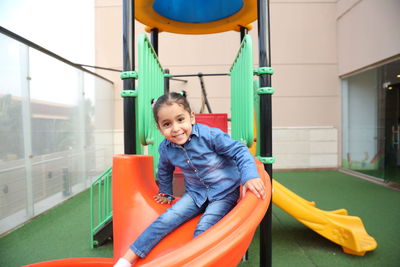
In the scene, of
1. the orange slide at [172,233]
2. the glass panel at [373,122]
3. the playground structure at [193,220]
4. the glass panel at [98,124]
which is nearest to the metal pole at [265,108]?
the playground structure at [193,220]

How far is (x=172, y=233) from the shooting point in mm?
1221

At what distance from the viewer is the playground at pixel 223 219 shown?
1055 mm

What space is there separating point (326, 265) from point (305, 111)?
14.8 feet

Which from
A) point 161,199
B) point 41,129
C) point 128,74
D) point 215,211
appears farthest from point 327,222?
point 41,129

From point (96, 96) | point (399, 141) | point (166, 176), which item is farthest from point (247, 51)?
point (399, 141)

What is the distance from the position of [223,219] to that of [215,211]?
0.32 meters

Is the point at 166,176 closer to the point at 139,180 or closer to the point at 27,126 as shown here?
the point at 139,180

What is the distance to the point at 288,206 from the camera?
2312 mm

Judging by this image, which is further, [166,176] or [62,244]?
[62,244]

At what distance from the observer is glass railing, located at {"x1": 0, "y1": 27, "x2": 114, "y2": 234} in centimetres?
271

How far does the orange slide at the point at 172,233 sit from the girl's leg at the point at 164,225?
3cm

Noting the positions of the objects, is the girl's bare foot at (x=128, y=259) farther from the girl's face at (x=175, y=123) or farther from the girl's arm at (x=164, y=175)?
the girl's face at (x=175, y=123)

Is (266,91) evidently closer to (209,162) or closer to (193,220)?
(209,162)

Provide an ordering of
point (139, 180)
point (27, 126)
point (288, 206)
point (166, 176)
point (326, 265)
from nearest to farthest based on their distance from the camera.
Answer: point (139, 180) < point (166, 176) < point (326, 265) < point (288, 206) < point (27, 126)
